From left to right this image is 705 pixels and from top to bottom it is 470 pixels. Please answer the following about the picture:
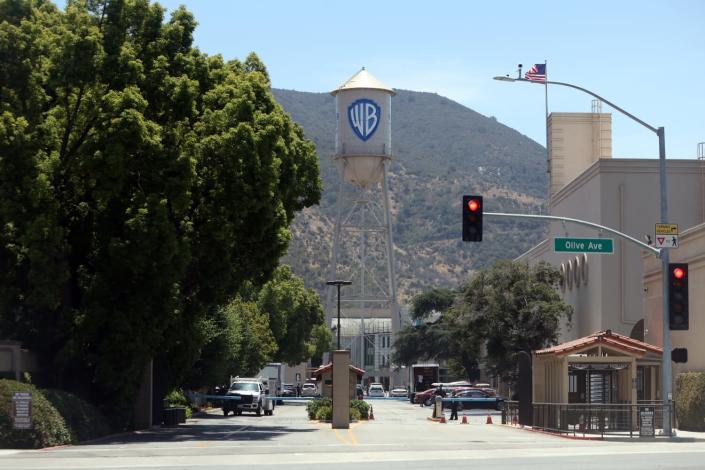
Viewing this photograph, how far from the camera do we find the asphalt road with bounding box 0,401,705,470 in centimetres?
2408

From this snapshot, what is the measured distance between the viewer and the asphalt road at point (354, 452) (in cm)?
2408

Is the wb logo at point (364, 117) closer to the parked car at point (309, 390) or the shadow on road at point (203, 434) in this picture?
the shadow on road at point (203, 434)

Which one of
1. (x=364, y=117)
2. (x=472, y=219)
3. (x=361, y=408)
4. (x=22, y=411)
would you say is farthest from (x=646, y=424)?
(x=364, y=117)

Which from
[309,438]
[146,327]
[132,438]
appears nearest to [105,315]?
[146,327]

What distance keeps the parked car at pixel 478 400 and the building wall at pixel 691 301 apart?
2837 centimetres

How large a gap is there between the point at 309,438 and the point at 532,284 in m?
37.2

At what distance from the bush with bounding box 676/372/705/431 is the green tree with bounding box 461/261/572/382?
2458cm

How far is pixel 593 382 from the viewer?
147 feet

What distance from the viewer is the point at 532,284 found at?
2788 inches

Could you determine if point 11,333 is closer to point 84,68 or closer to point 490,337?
point 84,68

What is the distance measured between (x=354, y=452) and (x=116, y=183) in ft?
41.4

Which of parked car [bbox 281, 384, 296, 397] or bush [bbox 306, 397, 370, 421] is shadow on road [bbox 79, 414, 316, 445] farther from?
parked car [bbox 281, 384, 296, 397]

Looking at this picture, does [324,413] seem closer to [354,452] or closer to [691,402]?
[691,402]

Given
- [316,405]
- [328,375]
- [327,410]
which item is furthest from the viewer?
[328,375]
